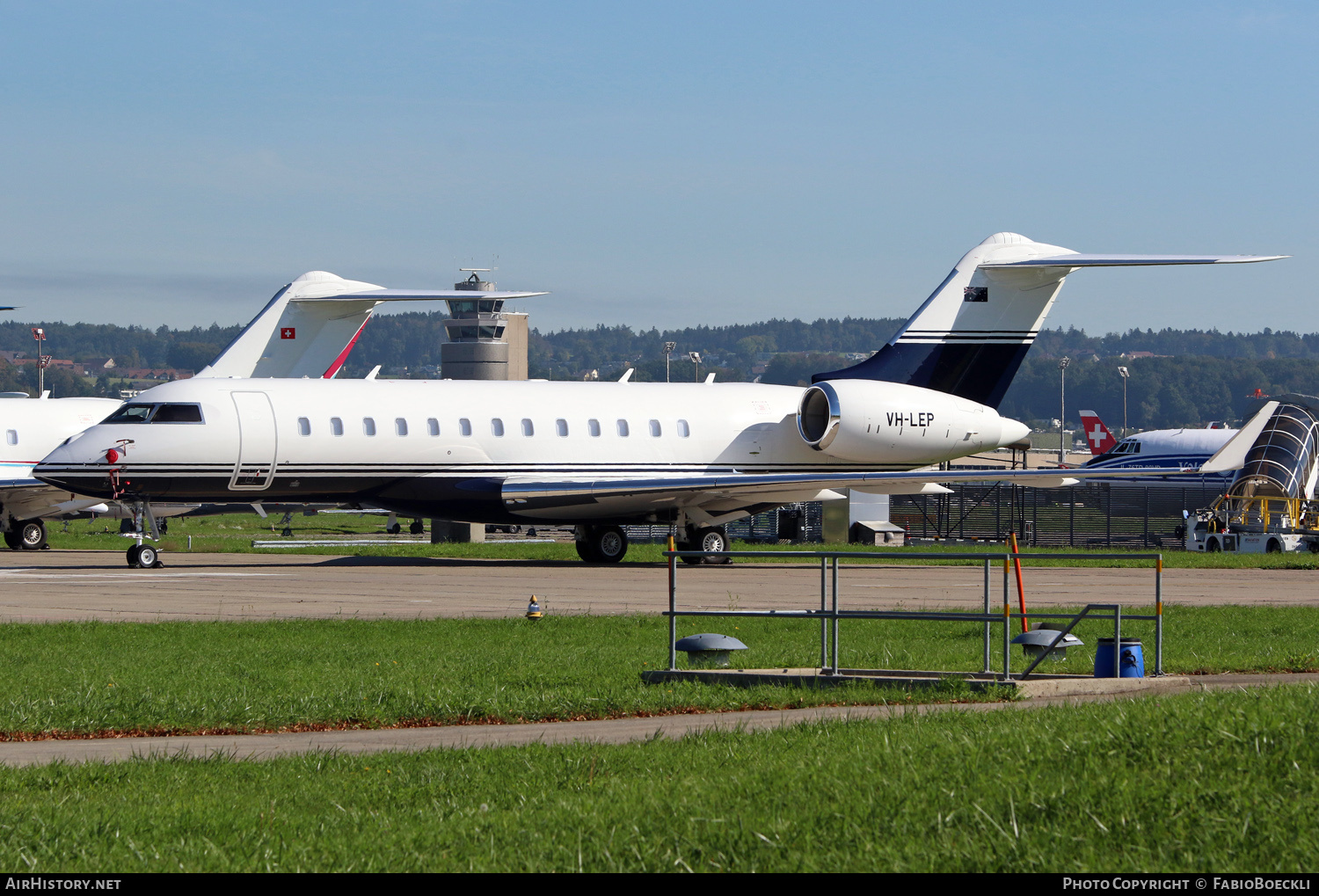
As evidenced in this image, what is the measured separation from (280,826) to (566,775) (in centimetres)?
194

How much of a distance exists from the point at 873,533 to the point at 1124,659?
35.6 meters

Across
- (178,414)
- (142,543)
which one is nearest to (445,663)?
(178,414)

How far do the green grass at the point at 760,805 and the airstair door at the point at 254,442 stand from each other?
21187 mm

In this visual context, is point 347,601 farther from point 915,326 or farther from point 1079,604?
point 915,326

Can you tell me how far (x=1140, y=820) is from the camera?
7.07 metres

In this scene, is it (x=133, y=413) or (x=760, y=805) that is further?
(x=133, y=413)

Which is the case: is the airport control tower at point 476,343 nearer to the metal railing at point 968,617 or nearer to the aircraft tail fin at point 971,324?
the aircraft tail fin at point 971,324

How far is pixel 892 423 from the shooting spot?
1369 inches

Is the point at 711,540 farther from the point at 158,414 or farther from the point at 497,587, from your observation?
the point at 158,414

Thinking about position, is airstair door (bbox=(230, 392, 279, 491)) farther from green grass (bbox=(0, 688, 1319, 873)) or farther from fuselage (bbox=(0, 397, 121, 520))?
green grass (bbox=(0, 688, 1319, 873))

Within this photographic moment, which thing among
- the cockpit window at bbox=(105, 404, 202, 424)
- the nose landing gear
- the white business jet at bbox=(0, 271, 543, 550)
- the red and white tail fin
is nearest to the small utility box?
the white business jet at bbox=(0, 271, 543, 550)

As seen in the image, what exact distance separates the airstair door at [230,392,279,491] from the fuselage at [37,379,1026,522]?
27 millimetres

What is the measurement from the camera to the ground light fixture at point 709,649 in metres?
14.8

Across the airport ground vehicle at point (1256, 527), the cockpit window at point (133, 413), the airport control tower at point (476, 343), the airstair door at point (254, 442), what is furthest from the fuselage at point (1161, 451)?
the cockpit window at point (133, 413)
